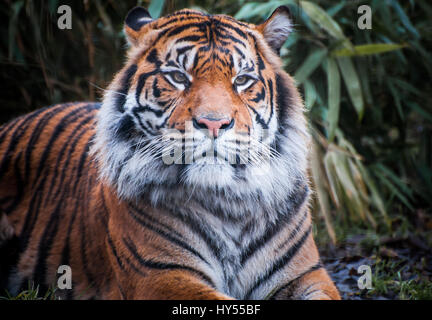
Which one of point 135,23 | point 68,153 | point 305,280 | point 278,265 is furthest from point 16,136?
point 305,280

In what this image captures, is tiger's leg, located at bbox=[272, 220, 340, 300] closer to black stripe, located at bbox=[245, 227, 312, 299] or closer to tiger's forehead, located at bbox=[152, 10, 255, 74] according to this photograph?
black stripe, located at bbox=[245, 227, 312, 299]

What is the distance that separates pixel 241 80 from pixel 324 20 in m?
1.17

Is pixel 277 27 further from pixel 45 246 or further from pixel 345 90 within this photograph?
pixel 345 90

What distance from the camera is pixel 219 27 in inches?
72.9

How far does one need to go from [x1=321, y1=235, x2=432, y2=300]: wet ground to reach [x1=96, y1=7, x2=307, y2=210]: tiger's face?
2.35 ft

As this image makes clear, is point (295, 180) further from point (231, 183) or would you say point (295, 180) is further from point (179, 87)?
point (179, 87)

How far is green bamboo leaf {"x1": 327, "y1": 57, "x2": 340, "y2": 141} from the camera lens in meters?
2.80

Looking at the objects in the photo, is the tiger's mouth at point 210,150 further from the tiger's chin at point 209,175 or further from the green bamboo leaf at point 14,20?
the green bamboo leaf at point 14,20

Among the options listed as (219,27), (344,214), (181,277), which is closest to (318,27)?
(344,214)

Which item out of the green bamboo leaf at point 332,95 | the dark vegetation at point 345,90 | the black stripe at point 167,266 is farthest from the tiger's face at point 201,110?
the green bamboo leaf at point 332,95

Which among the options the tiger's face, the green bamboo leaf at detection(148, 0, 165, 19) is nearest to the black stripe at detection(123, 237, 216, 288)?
the tiger's face

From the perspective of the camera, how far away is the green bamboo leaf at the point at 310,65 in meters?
2.94

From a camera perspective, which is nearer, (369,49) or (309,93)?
(369,49)

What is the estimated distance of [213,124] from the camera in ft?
5.20
